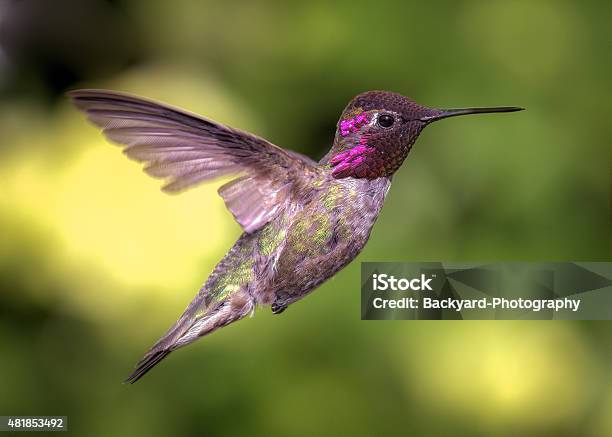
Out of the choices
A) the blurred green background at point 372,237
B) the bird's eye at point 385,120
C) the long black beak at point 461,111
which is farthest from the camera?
the blurred green background at point 372,237

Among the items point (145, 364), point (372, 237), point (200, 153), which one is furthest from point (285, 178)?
point (372, 237)

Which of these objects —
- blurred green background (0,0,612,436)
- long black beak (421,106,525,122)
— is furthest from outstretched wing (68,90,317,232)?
blurred green background (0,0,612,436)

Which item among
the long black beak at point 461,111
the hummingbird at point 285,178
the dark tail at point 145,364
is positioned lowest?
the dark tail at point 145,364

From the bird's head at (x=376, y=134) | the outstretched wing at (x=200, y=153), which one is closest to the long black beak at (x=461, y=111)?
the bird's head at (x=376, y=134)

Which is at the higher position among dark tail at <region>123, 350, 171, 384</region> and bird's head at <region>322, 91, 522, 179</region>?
bird's head at <region>322, 91, 522, 179</region>

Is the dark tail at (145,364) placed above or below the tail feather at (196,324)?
below

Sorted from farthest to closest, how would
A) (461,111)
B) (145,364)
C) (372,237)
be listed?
(372,237)
(145,364)
(461,111)

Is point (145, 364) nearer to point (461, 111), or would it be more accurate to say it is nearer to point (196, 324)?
point (196, 324)

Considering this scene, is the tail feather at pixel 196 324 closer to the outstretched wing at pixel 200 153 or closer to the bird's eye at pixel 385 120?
the outstretched wing at pixel 200 153

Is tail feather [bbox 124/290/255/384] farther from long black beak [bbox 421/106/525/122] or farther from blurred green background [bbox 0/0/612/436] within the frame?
blurred green background [bbox 0/0/612/436]
